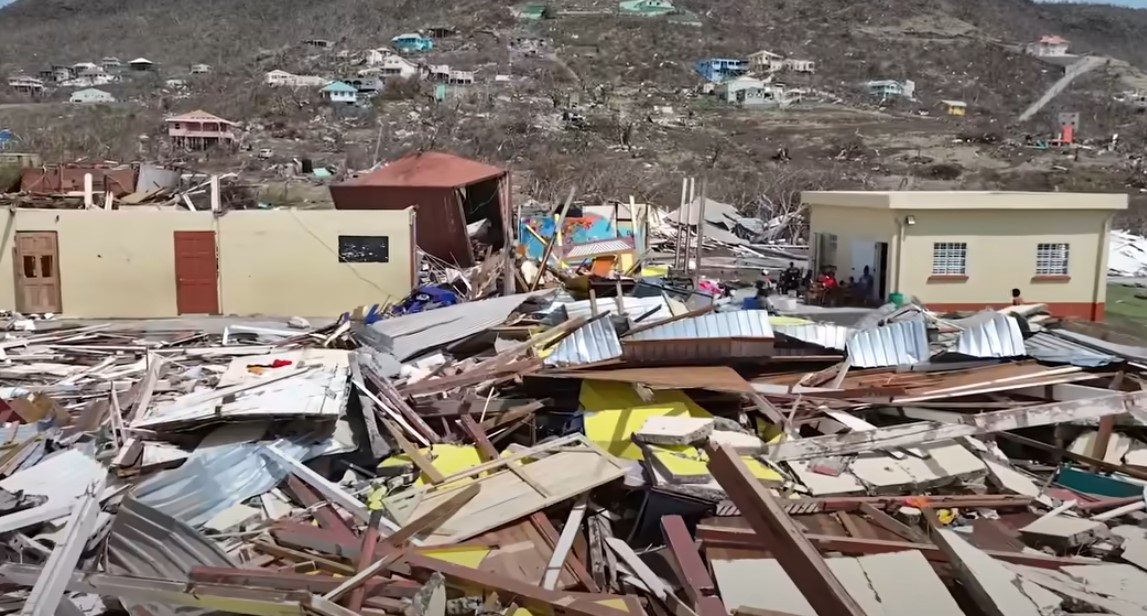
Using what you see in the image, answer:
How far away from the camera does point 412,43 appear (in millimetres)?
94562

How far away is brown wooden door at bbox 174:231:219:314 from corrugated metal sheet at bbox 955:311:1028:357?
13.4 metres

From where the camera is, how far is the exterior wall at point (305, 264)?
16.9 m

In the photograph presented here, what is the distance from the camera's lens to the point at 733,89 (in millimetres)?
77188

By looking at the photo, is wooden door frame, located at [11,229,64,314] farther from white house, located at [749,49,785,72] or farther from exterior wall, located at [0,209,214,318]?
white house, located at [749,49,785,72]

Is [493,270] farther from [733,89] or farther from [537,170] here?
[733,89]

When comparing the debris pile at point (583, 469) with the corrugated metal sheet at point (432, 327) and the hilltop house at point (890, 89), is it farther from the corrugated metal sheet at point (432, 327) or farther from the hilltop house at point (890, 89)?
the hilltop house at point (890, 89)

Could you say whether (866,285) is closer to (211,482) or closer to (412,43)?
(211,482)

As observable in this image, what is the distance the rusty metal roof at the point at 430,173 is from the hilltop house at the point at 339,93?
4977 cm

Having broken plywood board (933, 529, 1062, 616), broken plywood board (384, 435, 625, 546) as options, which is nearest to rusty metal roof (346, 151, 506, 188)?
broken plywood board (384, 435, 625, 546)

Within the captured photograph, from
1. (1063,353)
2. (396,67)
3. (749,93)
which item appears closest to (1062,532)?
(1063,353)

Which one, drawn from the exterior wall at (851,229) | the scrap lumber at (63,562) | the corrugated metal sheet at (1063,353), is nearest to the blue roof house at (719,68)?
the exterior wall at (851,229)

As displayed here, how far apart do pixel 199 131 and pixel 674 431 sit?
187 feet

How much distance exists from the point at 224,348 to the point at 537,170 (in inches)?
1327

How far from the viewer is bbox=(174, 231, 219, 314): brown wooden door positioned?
1692 cm
